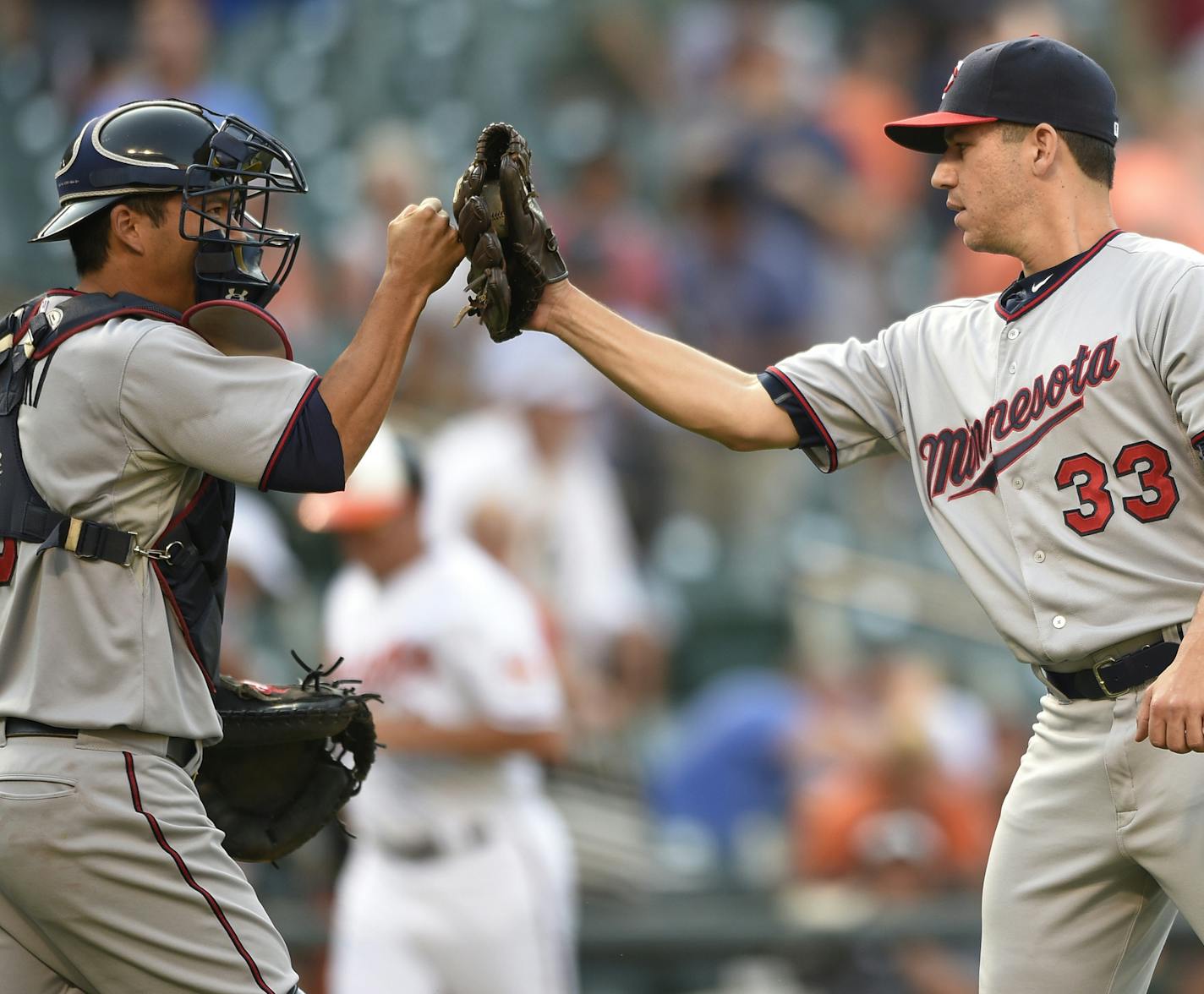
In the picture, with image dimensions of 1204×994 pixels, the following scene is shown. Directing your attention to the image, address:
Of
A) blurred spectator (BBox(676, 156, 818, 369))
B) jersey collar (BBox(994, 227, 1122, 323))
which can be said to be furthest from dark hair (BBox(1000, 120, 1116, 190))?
blurred spectator (BBox(676, 156, 818, 369))

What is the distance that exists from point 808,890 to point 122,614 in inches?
162

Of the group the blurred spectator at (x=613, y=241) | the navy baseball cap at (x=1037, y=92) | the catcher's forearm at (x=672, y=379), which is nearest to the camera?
the navy baseball cap at (x=1037, y=92)

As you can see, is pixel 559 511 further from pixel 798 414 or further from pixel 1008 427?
pixel 1008 427

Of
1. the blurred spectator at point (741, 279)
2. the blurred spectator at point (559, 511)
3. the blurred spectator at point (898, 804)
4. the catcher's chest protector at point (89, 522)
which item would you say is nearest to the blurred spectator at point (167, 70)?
the blurred spectator at point (559, 511)

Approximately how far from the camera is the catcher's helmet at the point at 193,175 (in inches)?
114

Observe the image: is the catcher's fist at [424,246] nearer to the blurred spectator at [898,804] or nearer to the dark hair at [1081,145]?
the dark hair at [1081,145]

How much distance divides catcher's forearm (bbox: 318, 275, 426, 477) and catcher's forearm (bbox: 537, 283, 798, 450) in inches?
19.8

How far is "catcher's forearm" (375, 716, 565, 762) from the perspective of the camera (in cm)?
541

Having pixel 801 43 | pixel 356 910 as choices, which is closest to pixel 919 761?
pixel 356 910

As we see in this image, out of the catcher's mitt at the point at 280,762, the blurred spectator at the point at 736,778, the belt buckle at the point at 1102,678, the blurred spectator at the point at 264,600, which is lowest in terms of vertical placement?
the blurred spectator at the point at 736,778

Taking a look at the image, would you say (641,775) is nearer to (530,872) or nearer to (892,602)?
(892,602)

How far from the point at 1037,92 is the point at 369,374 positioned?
128 cm

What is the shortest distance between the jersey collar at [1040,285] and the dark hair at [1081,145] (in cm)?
12

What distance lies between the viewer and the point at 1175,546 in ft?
9.64
